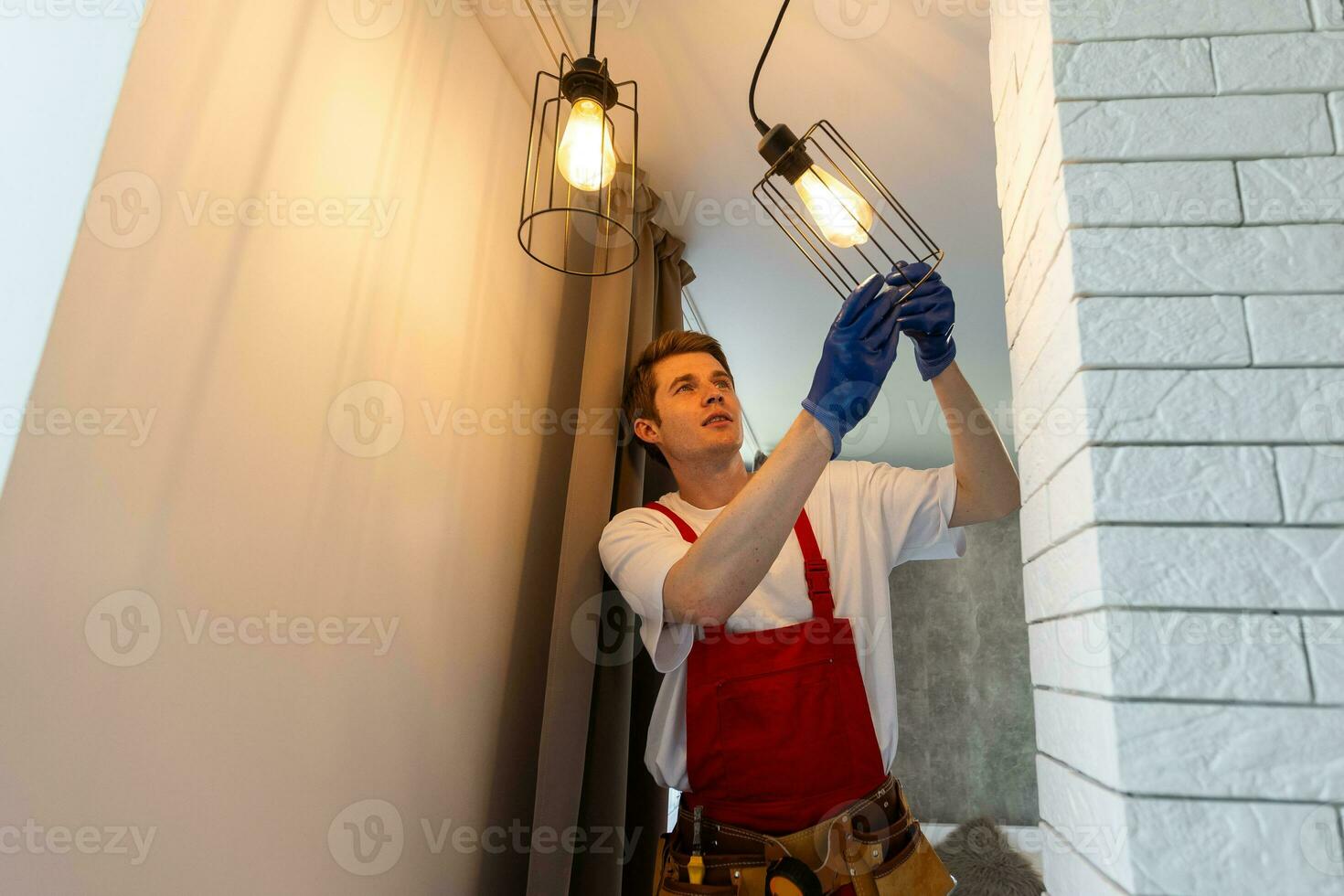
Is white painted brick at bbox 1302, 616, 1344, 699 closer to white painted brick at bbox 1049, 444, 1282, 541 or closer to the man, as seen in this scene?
white painted brick at bbox 1049, 444, 1282, 541

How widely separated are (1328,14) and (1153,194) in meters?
0.21

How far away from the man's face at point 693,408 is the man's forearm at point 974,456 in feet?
1.42

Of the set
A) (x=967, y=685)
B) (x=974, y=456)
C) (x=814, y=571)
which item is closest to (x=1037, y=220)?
(x=974, y=456)

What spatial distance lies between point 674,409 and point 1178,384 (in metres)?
1.11

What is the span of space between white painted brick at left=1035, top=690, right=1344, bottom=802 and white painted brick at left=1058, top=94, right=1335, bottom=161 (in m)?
0.42

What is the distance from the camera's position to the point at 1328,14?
64 centimetres

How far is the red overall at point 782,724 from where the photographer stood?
127cm

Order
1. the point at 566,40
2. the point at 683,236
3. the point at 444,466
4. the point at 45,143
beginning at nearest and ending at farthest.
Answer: the point at 45,143, the point at 444,466, the point at 566,40, the point at 683,236

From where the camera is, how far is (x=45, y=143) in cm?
68

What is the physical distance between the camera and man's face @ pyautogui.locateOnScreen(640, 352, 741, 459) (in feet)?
5.19

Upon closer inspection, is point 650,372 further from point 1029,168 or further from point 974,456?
point 1029,168

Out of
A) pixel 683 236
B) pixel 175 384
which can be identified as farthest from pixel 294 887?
pixel 683 236

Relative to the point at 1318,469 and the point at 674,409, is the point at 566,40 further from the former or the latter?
the point at 1318,469

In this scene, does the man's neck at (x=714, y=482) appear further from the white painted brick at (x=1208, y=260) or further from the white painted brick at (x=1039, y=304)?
the white painted brick at (x=1208, y=260)
